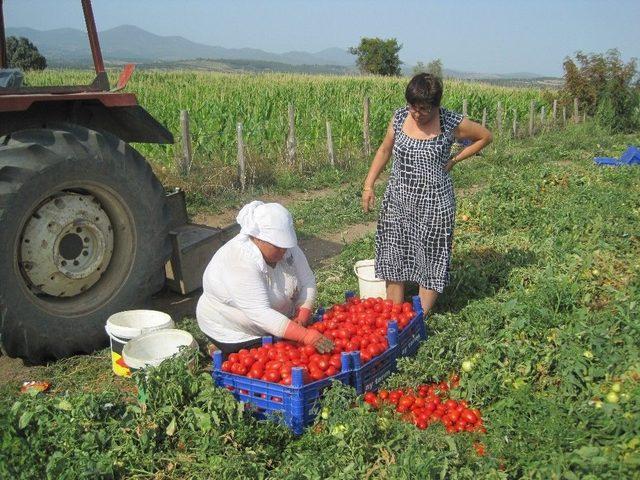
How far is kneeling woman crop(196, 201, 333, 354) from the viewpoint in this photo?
3824 millimetres

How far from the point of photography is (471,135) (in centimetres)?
489

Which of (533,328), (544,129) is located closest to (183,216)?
(533,328)

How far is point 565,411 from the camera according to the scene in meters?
3.30

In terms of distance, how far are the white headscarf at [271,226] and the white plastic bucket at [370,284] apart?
1772mm

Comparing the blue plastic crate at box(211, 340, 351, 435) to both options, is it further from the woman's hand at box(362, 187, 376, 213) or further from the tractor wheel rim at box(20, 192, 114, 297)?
the woman's hand at box(362, 187, 376, 213)

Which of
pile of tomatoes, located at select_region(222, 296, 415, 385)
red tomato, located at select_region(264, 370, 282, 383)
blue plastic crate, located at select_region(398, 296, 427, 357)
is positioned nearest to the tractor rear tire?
pile of tomatoes, located at select_region(222, 296, 415, 385)

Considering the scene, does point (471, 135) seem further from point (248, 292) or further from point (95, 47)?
point (95, 47)

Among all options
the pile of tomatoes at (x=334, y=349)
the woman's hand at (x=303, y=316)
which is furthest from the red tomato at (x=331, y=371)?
the woman's hand at (x=303, y=316)

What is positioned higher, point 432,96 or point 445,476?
point 432,96

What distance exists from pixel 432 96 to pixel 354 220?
4.36 m

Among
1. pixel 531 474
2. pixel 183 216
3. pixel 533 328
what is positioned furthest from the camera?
pixel 183 216

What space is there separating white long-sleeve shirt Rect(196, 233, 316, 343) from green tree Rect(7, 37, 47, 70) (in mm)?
2771

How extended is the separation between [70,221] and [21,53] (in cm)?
199

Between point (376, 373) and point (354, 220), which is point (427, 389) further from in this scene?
point (354, 220)
